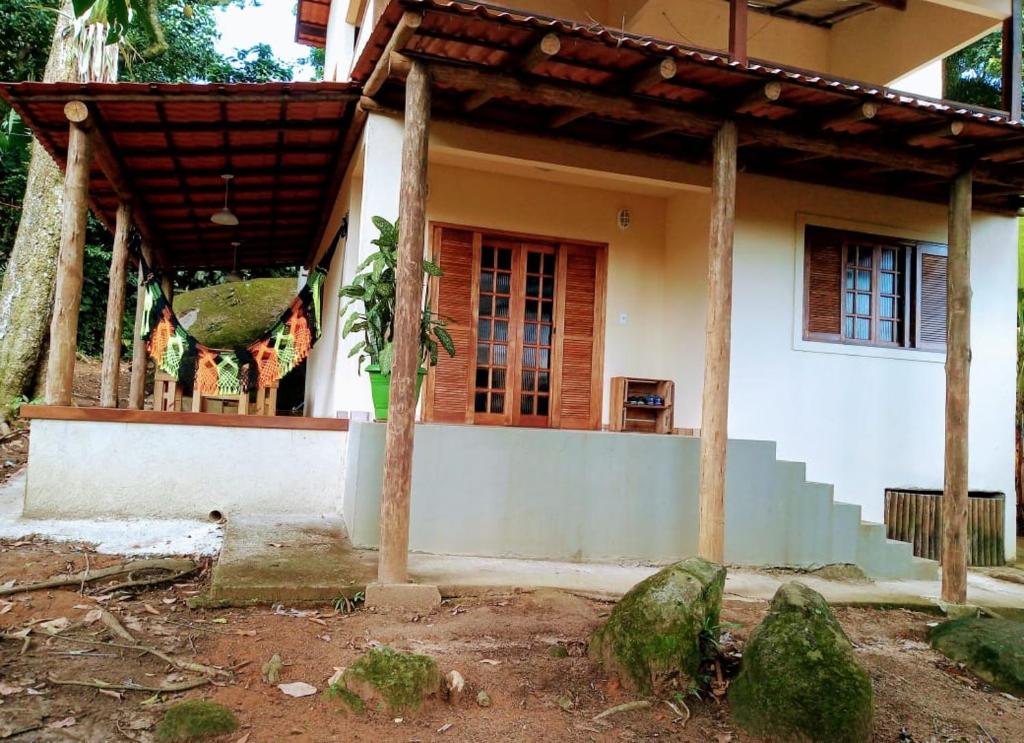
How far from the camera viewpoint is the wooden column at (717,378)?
516 centimetres

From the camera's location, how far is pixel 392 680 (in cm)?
321

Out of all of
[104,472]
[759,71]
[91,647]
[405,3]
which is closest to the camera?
[91,647]

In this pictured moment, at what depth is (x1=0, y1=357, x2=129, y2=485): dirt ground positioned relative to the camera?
8148mm

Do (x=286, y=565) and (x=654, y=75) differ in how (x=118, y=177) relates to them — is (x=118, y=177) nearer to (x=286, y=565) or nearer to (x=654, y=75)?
(x=286, y=565)

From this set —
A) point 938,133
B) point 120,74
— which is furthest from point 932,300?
point 120,74

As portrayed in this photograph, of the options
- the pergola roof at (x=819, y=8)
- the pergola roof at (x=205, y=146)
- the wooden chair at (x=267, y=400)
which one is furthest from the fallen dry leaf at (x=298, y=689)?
the pergola roof at (x=819, y=8)

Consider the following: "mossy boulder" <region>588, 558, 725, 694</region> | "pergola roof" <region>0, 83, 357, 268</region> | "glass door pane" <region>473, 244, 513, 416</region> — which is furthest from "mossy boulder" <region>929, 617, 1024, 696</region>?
"pergola roof" <region>0, 83, 357, 268</region>

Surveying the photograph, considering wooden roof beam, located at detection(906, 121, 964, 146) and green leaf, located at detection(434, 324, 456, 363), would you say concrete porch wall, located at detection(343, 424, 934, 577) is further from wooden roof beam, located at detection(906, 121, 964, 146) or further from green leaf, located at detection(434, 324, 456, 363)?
wooden roof beam, located at detection(906, 121, 964, 146)

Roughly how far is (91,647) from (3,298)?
739cm

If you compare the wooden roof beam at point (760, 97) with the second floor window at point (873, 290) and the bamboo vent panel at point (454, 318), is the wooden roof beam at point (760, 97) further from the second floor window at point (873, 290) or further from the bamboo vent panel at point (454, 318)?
the bamboo vent panel at point (454, 318)

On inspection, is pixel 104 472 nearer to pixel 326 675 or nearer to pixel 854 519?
pixel 326 675

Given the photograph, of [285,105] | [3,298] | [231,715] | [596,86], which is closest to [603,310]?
[596,86]

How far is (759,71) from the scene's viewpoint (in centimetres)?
496

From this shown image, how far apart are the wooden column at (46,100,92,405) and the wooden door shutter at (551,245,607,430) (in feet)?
12.8
